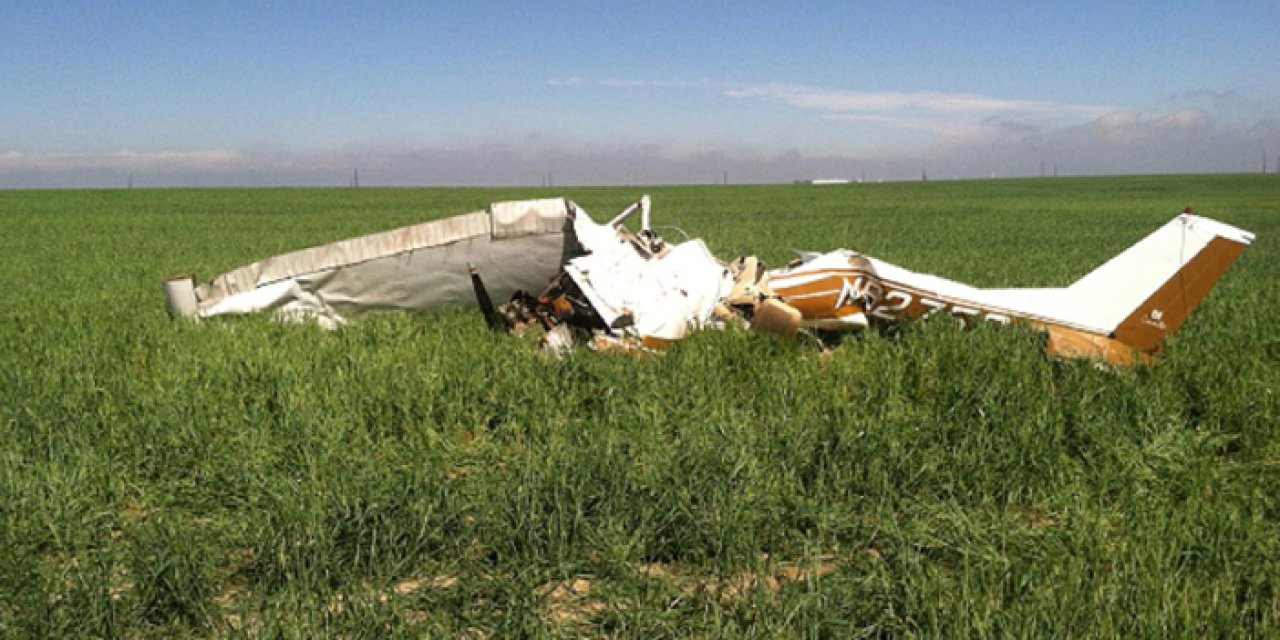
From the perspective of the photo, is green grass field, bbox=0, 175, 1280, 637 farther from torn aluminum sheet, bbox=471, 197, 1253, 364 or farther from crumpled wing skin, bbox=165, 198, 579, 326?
crumpled wing skin, bbox=165, 198, 579, 326

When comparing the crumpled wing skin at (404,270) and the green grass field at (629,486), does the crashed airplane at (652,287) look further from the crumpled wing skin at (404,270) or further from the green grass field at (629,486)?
the green grass field at (629,486)

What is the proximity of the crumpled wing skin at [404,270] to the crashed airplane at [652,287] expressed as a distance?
0.01m

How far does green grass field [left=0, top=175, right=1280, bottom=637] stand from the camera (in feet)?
10.5

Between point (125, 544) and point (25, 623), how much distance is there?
0.76 m

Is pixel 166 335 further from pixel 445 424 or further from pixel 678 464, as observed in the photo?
pixel 678 464

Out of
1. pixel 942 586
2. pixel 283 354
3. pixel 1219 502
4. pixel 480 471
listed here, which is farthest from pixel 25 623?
pixel 1219 502

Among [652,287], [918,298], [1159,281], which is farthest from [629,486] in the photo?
[1159,281]

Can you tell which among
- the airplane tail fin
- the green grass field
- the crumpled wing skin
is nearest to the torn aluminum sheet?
the airplane tail fin

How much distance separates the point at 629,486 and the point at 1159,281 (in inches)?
217

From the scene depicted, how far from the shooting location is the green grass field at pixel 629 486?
3.20 meters

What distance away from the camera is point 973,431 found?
505 cm

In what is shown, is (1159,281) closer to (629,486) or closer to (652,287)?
(652,287)

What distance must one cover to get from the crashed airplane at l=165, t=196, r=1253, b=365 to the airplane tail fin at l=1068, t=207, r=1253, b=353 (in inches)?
0.5

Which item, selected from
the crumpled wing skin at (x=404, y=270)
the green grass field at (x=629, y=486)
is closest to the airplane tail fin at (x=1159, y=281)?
the green grass field at (x=629, y=486)
